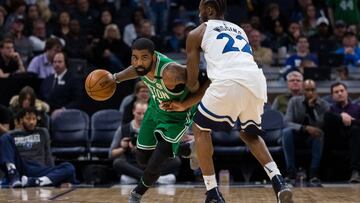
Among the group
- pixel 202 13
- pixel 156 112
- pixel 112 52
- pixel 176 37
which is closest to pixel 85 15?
pixel 112 52

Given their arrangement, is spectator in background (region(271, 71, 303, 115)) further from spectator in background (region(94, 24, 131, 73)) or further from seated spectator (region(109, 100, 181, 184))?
spectator in background (region(94, 24, 131, 73))

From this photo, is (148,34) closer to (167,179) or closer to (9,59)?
(9,59)

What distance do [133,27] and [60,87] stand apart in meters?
3.23

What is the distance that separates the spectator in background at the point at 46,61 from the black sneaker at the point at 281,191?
6920 millimetres

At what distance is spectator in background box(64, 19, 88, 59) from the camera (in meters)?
13.5

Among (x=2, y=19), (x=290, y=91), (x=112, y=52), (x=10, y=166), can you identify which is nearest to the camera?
(x=10, y=166)

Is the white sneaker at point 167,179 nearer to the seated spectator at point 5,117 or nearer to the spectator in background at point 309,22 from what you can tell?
the seated spectator at point 5,117

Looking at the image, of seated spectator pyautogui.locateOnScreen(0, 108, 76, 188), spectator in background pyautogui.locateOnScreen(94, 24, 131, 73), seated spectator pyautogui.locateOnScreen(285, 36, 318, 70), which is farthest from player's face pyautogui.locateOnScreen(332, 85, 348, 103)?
spectator in background pyautogui.locateOnScreen(94, 24, 131, 73)

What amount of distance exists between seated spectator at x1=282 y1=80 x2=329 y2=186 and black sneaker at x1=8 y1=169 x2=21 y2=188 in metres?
3.50

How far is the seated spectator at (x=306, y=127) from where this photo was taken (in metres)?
10.7

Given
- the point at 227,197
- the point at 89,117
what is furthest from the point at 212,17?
the point at 89,117

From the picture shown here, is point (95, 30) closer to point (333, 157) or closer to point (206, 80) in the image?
point (333, 157)

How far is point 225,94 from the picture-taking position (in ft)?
19.6

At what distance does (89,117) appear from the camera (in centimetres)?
1207
